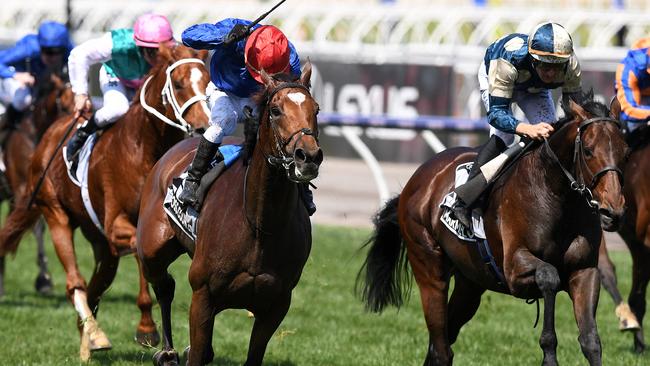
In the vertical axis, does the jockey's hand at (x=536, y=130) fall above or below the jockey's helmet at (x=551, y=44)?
below

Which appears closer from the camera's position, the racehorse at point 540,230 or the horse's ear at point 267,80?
the horse's ear at point 267,80

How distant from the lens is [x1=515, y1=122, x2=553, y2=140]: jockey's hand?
5887mm

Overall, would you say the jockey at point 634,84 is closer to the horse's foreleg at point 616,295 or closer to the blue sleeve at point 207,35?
the horse's foreleg at point 616,295

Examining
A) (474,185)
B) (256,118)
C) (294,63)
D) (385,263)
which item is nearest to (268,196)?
(256,118)

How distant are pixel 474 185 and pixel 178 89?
1.96 meters

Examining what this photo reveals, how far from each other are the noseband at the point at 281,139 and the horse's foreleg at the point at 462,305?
1984 millimetres

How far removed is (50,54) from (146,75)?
2.17 meters

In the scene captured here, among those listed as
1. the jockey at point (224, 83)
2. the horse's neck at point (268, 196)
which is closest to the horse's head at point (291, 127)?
the horse's neck at point (268, 196)

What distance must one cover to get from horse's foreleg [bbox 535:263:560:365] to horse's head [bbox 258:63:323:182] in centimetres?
135

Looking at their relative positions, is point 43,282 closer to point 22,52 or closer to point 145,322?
point 22,52

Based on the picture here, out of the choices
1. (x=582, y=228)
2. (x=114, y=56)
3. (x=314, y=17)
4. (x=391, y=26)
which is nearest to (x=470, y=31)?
(x=391, y=26)

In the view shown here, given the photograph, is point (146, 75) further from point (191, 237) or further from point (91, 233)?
point (191, 237)

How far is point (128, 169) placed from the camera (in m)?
7.43

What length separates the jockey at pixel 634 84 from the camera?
8438 mm
